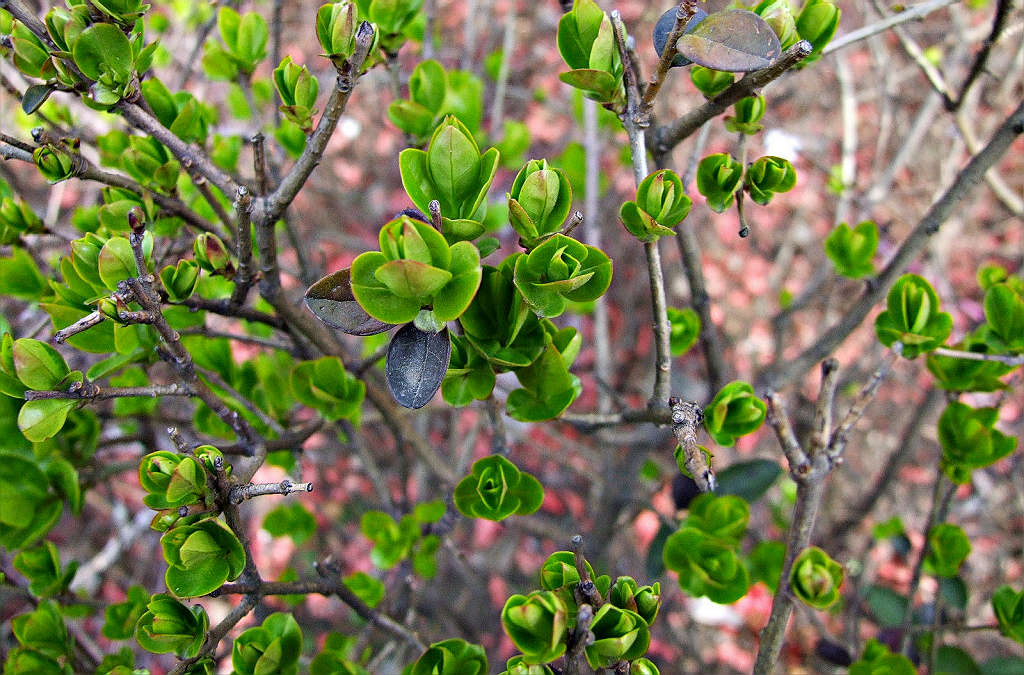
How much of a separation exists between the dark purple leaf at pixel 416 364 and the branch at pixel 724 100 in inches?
16.0

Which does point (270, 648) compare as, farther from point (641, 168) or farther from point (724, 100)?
point (724, 100)

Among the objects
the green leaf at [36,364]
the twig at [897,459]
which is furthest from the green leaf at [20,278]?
the twig at [897,459]

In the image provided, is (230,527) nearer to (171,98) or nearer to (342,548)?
(171,98)

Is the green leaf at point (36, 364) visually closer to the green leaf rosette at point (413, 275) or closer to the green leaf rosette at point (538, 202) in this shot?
the green leaf rosette at point (413, 275)

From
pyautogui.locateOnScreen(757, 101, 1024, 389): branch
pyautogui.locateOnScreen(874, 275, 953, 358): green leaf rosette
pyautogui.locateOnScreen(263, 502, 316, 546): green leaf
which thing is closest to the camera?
pyautogui.locateOnScreen(874, 275, 953, 358): green leaf rosette

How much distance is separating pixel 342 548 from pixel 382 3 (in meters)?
2.05

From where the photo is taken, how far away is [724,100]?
2.55 feet

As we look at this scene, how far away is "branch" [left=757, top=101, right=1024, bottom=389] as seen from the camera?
1030 mm

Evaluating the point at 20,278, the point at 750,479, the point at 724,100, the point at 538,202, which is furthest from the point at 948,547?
the point at 20,278

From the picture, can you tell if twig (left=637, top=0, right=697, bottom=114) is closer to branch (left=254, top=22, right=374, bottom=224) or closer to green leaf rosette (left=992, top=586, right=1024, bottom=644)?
branch (left=254, top=22, right=374, bottom=224)

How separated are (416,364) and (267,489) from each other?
188mm

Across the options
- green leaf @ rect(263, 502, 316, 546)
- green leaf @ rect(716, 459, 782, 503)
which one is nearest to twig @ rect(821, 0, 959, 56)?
green leaf @ rect(716, 459, 782, 503)

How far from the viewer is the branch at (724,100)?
26.5 inches

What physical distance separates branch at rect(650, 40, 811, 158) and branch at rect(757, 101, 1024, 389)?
459 mm
